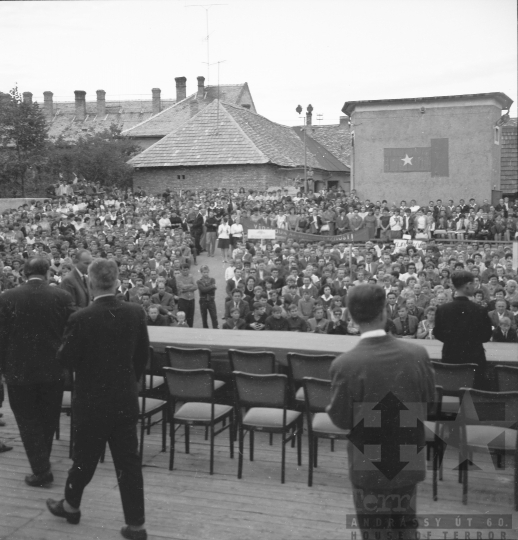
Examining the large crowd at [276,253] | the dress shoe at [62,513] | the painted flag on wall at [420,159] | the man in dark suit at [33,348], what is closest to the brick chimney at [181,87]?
the large crowd at [276,253]

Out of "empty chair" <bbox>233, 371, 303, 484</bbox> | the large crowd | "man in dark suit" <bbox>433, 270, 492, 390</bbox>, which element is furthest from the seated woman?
"empty chair" <bbox>233, 371, 303, 484</bbox>

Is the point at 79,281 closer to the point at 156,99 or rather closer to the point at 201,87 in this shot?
the point at 201,87

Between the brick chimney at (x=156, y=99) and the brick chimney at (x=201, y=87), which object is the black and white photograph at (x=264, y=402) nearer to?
the brick chimney at (x=201, y=87)

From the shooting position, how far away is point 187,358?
596 centimetres

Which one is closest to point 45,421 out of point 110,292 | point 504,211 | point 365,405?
point 110,292

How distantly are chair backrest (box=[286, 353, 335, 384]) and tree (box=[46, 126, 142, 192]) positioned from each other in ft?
95.1

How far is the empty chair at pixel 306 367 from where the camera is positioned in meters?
5.56

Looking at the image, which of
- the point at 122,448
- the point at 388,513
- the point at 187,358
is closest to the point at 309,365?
the point at 187,358

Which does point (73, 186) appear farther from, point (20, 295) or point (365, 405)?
point (365, 405)

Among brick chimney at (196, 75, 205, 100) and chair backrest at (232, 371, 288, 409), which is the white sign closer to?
chair backrest at (232, 371, 288, 409)

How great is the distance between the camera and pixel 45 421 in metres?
4.88

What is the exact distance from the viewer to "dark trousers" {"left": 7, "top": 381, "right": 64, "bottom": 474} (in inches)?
188

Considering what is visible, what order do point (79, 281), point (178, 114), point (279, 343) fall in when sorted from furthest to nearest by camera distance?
point (178, 114) < point (279, 343) < point (79, 281)

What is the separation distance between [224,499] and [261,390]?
0.93 metres
